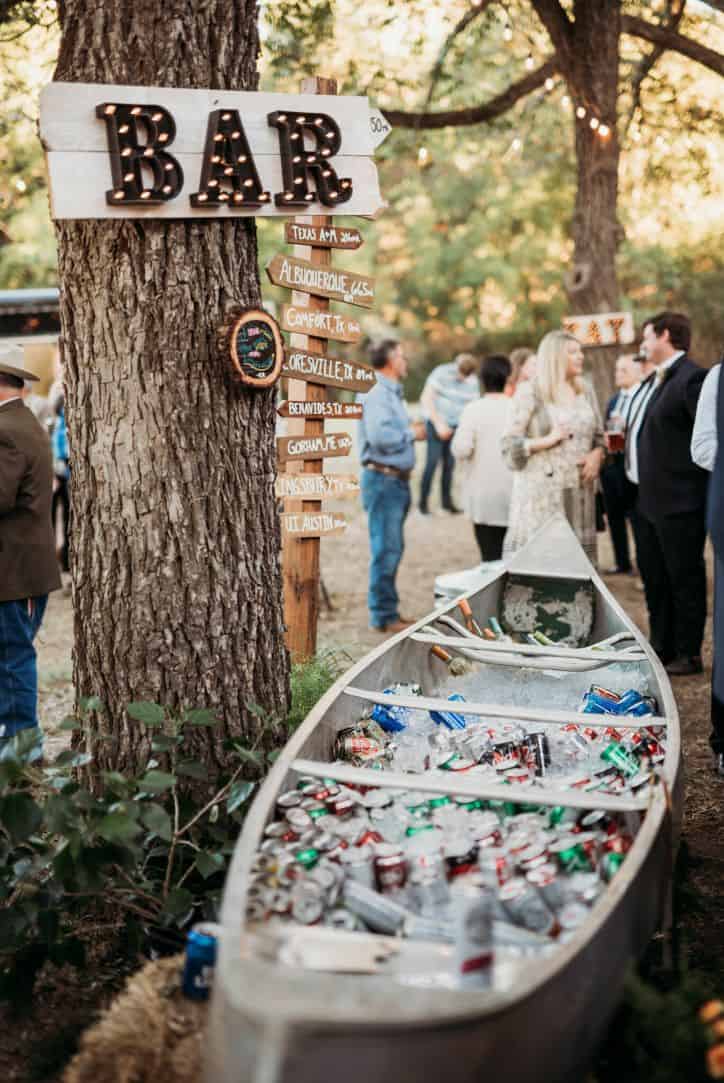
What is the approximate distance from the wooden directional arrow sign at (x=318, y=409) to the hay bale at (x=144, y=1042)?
3214 mm

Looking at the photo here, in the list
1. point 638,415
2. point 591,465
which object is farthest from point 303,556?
point 638,415

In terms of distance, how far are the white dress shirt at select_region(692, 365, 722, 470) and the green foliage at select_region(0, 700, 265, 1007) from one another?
8.94 ft

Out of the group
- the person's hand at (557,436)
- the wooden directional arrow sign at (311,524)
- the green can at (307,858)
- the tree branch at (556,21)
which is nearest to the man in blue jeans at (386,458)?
the person's hand at (557,436)

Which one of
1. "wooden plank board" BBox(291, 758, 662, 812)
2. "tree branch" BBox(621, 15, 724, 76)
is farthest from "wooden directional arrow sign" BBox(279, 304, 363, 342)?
"tree branch" BBox(621, 15, 724, 76)

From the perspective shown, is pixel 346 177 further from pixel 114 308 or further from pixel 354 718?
pixel 354 718

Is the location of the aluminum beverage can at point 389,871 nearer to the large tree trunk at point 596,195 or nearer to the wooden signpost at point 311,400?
the wooden signpost at point 311,400

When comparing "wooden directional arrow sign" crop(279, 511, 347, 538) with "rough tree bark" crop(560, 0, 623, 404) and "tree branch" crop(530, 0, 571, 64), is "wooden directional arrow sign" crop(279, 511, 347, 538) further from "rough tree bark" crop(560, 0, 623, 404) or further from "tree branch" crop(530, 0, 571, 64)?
"tree branch" crop(530, 0, 571, 64)

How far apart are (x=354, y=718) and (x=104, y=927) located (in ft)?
3.44

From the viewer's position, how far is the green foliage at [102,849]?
3.03 m

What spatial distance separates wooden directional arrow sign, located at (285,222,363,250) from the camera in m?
5.56

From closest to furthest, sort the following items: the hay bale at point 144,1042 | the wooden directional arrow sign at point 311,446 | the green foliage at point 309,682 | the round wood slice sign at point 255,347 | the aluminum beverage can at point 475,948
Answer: the aluminum beverage can at point 475,948 < the hay bale at point 144,1042 < the round wood slice sign at point 255,347 < the green foliage at point 309,682 < the wooden directional arrow sign at point 311,446

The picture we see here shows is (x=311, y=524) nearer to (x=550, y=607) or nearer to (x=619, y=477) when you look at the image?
(x=550, y=607)

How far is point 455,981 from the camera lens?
2264mm

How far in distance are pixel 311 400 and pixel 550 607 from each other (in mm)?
1704
